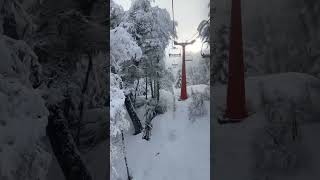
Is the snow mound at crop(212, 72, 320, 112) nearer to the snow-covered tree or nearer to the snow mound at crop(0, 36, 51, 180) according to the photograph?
the snow-covered tree

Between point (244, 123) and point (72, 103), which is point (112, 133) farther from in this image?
point (244, 123)

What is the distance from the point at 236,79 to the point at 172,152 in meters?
0.53

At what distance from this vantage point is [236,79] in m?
2.62

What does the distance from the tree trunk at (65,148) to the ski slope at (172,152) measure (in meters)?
0.27

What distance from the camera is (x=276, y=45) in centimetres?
263

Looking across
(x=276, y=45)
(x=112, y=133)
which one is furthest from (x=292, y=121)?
(x=112, y=133)

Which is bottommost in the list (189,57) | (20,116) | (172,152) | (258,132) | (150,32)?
(172,152)

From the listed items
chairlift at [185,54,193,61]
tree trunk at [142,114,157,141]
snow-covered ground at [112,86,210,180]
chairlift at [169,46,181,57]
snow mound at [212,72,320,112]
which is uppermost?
chairlift at [169,46,181,57]

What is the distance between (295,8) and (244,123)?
2.25 ft

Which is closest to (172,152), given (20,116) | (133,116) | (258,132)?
(133,116)

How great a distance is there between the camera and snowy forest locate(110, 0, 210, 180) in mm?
2613

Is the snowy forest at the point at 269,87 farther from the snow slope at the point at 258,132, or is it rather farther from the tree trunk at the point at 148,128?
the tree trunk at the point at 148,128

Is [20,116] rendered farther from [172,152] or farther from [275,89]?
[275,89]

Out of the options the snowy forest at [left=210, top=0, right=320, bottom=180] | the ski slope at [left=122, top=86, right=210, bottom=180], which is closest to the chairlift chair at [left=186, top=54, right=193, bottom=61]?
the snowy forest at [left=210, top=0, right=320, bottom=180]
